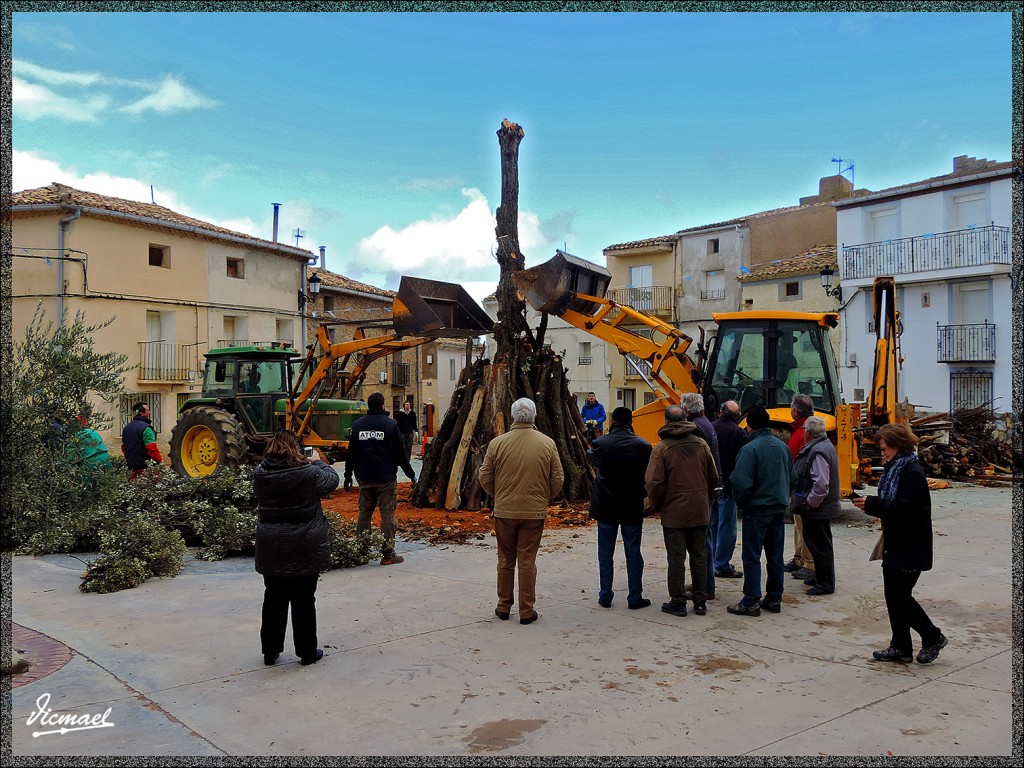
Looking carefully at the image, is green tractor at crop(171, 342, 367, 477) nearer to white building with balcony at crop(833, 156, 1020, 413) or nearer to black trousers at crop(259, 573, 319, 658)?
black trousers at crop(259, 573, 319, 658)

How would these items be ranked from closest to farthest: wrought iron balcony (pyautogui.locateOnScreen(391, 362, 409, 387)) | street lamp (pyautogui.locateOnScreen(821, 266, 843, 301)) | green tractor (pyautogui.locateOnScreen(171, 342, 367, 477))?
green tractor (pyautogui.locateOnScreen(171, 342, 367, 477)) → street lamp (pyautogui.locateOnScreen(821, 266, 843, 301)) → wrought iron balcony (pyautogui.locateOnScreen(391, 362, 409, 387))

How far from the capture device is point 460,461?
504 inches

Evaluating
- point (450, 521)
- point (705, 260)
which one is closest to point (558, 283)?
point (450, 521)

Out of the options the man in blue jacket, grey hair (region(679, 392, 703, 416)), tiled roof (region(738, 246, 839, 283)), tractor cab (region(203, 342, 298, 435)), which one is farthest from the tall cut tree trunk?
tiled roof (region(738, 246, 839, 283))

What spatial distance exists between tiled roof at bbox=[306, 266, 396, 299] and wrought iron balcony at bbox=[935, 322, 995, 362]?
2020 centimetres

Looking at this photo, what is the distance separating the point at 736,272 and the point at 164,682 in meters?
34.2

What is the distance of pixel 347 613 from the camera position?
24.0ft

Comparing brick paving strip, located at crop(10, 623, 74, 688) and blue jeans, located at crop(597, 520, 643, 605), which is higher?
blue jeans, located at crop(597, 520, 643, 605)

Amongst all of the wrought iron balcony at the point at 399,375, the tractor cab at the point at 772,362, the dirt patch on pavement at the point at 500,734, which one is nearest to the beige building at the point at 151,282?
the wrought iron balcony at the point at 399,375

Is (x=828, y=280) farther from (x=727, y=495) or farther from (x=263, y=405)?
(x=727, y=495)

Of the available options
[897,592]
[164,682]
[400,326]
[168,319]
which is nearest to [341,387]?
[400,326]

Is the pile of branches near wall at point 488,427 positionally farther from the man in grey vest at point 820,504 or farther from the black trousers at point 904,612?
the black trousers at point 904,612

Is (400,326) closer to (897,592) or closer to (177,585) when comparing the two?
(177,585)

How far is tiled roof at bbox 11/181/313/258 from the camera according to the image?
2473cm
